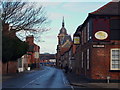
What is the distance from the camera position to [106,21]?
26.0m

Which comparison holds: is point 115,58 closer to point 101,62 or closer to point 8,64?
point 101,62

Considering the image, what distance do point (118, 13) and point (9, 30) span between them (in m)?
15.6

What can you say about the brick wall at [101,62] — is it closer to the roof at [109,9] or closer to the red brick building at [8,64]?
the roof at [109,9]

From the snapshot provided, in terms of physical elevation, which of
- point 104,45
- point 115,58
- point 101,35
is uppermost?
point 101,35

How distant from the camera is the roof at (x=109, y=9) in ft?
85.7

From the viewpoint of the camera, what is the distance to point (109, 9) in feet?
89.4

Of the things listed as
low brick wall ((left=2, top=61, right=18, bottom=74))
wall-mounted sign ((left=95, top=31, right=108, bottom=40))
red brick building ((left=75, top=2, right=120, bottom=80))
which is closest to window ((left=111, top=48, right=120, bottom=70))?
red brick building ((left=75, top=2, right=120, bottom=80))

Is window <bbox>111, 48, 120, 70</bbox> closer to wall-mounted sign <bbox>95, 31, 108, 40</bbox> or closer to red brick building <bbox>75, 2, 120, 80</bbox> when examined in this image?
red brick building <bbox>75, 2, 120, 80</bbox>

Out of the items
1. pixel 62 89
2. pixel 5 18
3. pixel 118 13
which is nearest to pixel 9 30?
pixel 5 18

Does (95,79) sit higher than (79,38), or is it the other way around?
(79,38)

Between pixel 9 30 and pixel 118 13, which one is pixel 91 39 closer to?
pixel 118 13

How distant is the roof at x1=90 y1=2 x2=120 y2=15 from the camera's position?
2612cm

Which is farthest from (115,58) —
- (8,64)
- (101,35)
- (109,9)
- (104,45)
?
(8,64)

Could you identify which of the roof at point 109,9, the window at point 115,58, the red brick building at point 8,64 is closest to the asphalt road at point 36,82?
the window at point 115,58
